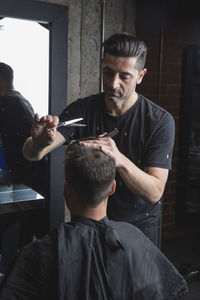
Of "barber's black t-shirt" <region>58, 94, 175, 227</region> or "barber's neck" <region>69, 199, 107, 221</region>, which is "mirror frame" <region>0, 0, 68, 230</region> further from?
"barber's neck" <region>69, 199, 107, 221</region>

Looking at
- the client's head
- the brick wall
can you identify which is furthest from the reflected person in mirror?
the client's head

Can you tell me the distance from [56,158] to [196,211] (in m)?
1.57

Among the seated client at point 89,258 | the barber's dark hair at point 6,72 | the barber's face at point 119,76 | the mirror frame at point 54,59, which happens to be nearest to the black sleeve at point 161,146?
the barber's face at point 119,76

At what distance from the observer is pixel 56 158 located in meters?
2.48

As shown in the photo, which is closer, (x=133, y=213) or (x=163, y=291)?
(x=163, y=291)

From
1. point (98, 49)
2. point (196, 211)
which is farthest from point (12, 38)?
point (196, 211)

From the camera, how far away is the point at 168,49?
3027 millimetres

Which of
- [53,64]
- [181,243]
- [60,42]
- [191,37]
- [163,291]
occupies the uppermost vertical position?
[191,37]

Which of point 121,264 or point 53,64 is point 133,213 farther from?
point 53,64

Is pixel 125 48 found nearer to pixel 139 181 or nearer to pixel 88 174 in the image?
pixel 139 181

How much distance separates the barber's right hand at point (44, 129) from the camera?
1493mm

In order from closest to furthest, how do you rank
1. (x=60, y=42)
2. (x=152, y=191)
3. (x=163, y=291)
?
(x=163, y=291) < (x=152, y=191) < (x=60, y=42)

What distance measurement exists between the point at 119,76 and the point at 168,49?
5.08ft

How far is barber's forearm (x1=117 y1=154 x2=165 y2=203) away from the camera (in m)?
1.44
